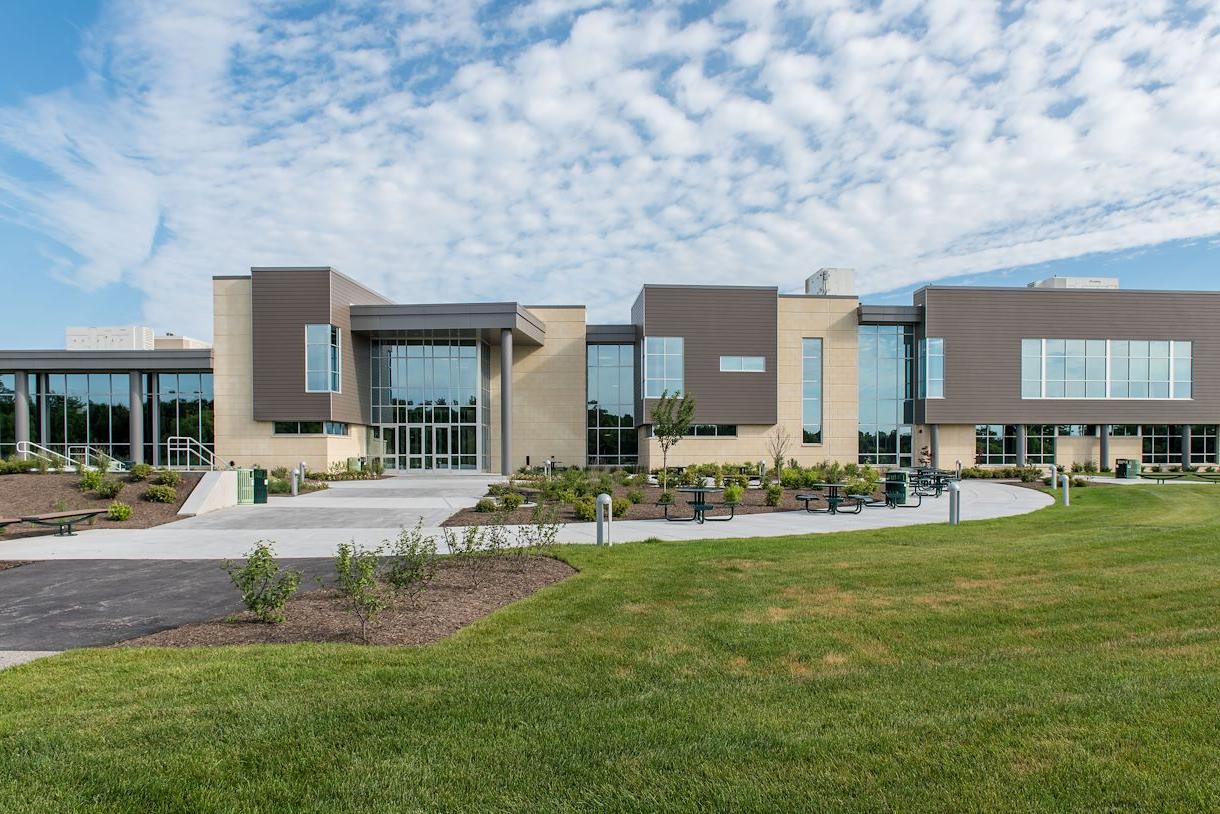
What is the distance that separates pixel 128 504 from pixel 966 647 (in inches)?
799

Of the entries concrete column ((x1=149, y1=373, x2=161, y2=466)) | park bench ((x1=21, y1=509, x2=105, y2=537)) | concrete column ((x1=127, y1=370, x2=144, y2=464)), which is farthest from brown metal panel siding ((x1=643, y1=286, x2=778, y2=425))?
concrete column ((x1=127, y1=370, x2=144, y2=464))

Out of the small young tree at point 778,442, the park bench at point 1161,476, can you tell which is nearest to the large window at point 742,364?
the small young tree at point 778,442

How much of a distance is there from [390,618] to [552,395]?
33.4 meters

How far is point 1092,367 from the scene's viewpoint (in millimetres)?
39688

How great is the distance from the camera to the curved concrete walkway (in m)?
13.1

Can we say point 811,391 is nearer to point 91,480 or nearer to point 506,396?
point 506,396

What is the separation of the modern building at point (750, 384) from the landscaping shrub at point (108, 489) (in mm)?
17564

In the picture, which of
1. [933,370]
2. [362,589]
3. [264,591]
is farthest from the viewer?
[933,370]

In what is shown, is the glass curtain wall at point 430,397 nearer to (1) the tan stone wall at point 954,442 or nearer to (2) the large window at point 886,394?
(2) the large window at point 886,394

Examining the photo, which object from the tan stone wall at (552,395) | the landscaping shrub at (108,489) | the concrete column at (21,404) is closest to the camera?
the landscaping shrub at (108,489)

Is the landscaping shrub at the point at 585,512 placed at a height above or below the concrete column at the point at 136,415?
below

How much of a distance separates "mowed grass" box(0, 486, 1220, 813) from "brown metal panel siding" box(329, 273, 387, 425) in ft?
99.6

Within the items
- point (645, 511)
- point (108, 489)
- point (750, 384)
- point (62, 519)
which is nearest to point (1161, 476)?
point (750, 384)

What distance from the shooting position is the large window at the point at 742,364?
127 feet
